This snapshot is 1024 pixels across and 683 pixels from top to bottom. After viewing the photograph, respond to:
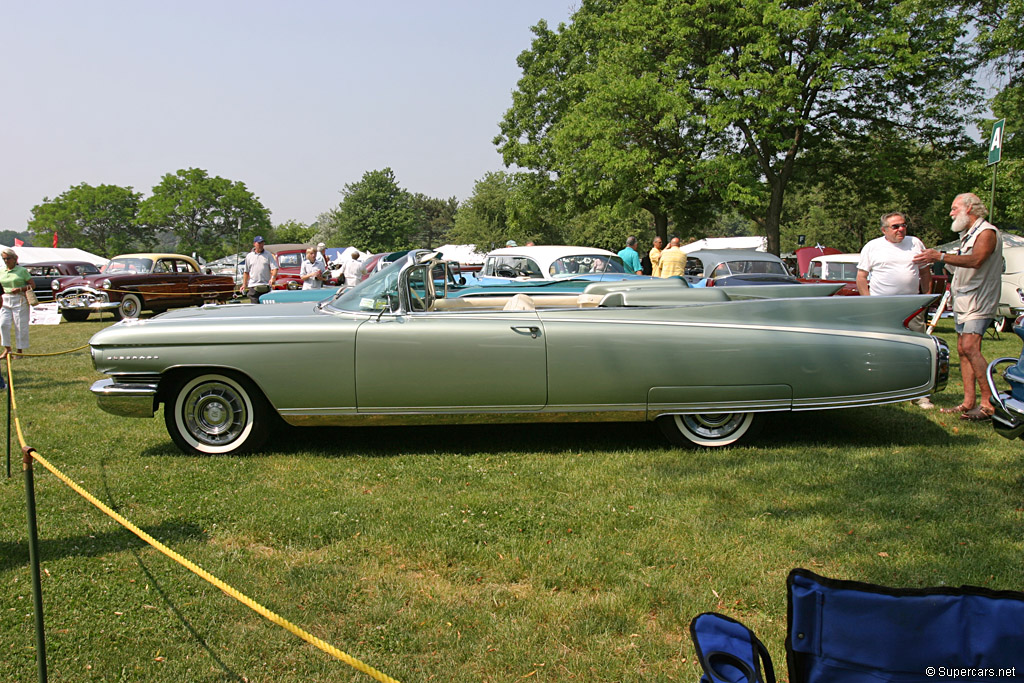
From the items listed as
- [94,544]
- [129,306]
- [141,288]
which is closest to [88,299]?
[129,306]

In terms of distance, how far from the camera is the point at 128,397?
17.0 ft

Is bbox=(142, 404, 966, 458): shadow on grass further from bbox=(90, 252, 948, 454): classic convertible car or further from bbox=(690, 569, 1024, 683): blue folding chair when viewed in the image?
bbox=(690, 569, 1024, 683): blue folding chair

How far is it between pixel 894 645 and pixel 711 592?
5.58 feet

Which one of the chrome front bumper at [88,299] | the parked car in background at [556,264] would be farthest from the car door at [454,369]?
the chrome front bumper at [88,299]

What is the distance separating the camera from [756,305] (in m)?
5.21

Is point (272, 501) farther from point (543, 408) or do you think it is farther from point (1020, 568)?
point (1020, 568)

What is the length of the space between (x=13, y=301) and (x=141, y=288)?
8.02 m

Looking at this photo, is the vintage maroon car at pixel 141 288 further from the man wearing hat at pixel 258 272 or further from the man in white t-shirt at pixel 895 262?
the man in white t-shirt at pixel 895 262

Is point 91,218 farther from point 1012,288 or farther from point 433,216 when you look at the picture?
point 1012,288

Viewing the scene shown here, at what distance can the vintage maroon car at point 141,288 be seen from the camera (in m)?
17.1

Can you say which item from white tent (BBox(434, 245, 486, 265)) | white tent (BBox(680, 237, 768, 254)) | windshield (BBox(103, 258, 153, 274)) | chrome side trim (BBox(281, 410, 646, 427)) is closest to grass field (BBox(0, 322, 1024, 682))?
chrome side trim (BBox(281, 410, 646, 427))

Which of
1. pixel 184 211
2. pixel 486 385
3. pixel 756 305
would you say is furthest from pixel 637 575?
pixel 184 211

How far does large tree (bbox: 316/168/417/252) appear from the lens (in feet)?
284

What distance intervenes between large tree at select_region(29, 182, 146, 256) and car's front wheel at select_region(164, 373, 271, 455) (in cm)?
8176
